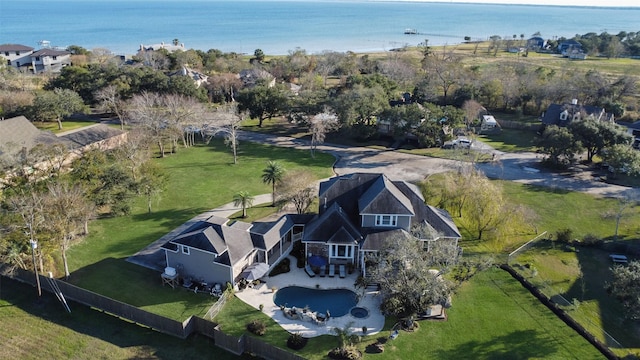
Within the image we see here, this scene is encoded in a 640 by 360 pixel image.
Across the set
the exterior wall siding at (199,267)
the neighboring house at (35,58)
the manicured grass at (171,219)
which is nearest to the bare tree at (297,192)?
the manicured grass at (171,219)

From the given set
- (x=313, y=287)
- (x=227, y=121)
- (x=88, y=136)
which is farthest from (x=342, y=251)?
(x=227, y=121)

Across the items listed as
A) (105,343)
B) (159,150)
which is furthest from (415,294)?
(159,150)

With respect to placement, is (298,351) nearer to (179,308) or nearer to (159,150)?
(179,308)

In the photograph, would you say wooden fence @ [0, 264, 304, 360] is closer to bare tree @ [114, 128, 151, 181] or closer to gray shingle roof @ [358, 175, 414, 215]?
gray shingle roof @ [358, 175, 414, 215]

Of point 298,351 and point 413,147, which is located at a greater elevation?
point 413,147

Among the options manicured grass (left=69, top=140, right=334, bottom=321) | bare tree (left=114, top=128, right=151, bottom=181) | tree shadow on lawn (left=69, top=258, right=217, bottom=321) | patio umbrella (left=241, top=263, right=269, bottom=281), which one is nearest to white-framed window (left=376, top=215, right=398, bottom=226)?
patio umbrella (left=241, top=263, right=269, bottom=281)

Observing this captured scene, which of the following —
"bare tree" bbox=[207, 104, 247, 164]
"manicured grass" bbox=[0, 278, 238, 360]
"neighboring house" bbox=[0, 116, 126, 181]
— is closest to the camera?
"manicured grass" bbox=[0, 278, 238, 360]

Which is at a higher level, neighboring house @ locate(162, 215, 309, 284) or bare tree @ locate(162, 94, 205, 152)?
bare tree @ locate(162, 94, 205, 152)
